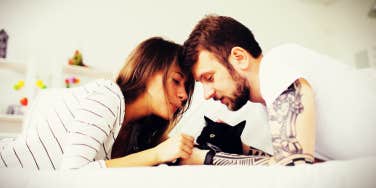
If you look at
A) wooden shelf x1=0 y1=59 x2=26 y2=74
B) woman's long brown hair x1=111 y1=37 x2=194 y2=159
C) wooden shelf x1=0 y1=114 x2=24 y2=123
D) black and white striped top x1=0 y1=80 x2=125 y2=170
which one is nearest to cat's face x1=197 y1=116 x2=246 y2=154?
woman's long brown hair x1=111 y1=37 x2=194 y2=159

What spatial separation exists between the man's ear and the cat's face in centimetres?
21

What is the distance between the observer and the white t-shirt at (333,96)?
752mm

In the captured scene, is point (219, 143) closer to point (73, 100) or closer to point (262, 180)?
point (73, 100)

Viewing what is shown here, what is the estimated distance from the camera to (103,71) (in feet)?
5.49

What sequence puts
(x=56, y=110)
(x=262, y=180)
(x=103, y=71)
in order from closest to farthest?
(x=262, y=180)
(x=56, y=110)
(x=103, y=71)

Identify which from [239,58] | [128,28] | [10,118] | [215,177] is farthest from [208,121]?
[10,118]

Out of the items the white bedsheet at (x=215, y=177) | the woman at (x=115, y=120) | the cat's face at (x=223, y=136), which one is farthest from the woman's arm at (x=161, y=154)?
the white bedsheet at (x=215, y=177)

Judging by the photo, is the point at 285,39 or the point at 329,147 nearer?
the point at 329,147

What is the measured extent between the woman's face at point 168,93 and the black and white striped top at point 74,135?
0.24 m

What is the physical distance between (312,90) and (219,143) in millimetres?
462

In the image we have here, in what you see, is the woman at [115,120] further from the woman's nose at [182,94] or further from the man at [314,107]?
the man at [314,107]

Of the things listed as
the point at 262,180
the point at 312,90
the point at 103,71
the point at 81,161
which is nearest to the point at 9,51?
the point at 103,71

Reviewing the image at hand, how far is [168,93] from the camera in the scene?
48.0 inches

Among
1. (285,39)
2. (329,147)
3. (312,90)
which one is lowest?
(329,147)
